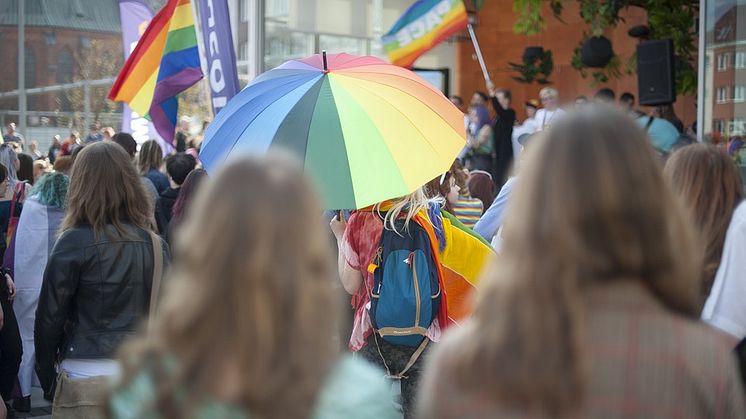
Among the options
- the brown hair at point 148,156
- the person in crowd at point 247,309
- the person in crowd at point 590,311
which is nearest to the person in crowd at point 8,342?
the brown hair at point 148,156

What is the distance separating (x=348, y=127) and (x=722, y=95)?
20.9ft

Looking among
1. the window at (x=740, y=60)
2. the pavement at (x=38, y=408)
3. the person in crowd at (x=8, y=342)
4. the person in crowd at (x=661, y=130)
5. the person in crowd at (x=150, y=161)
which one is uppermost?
the window at (x=740, y=60)

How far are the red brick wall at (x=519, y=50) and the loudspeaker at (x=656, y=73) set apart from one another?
7760mm

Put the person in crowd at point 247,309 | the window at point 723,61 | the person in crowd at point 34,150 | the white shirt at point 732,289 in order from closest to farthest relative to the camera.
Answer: the person in crowd at point 247,309 < the white shirt at point 732,289 < the window at point 723,61 < the person in crowd at point 34,150

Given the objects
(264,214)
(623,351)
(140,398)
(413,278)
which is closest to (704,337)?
(623,351)

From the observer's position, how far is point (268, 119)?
4.89 m

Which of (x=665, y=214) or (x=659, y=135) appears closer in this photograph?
(x=665, y=214)

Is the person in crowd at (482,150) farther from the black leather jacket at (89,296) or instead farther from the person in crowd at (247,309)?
the person in crowd at (247,309)

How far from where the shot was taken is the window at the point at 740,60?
31.4 feet

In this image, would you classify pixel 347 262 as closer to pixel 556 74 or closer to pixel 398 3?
pixel 398 3

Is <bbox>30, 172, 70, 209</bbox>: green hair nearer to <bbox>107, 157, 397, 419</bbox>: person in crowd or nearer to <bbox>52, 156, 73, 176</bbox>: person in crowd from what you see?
<bbox>52, 156, 73, 176</bbox>: person in crowd

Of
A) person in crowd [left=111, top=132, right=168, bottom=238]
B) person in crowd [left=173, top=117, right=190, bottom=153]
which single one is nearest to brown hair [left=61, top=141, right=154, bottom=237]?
person in crowd [left=111, top=132, right=168, bottom=238]

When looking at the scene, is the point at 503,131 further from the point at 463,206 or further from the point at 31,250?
the point at 31,250

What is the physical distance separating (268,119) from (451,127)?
88cm
